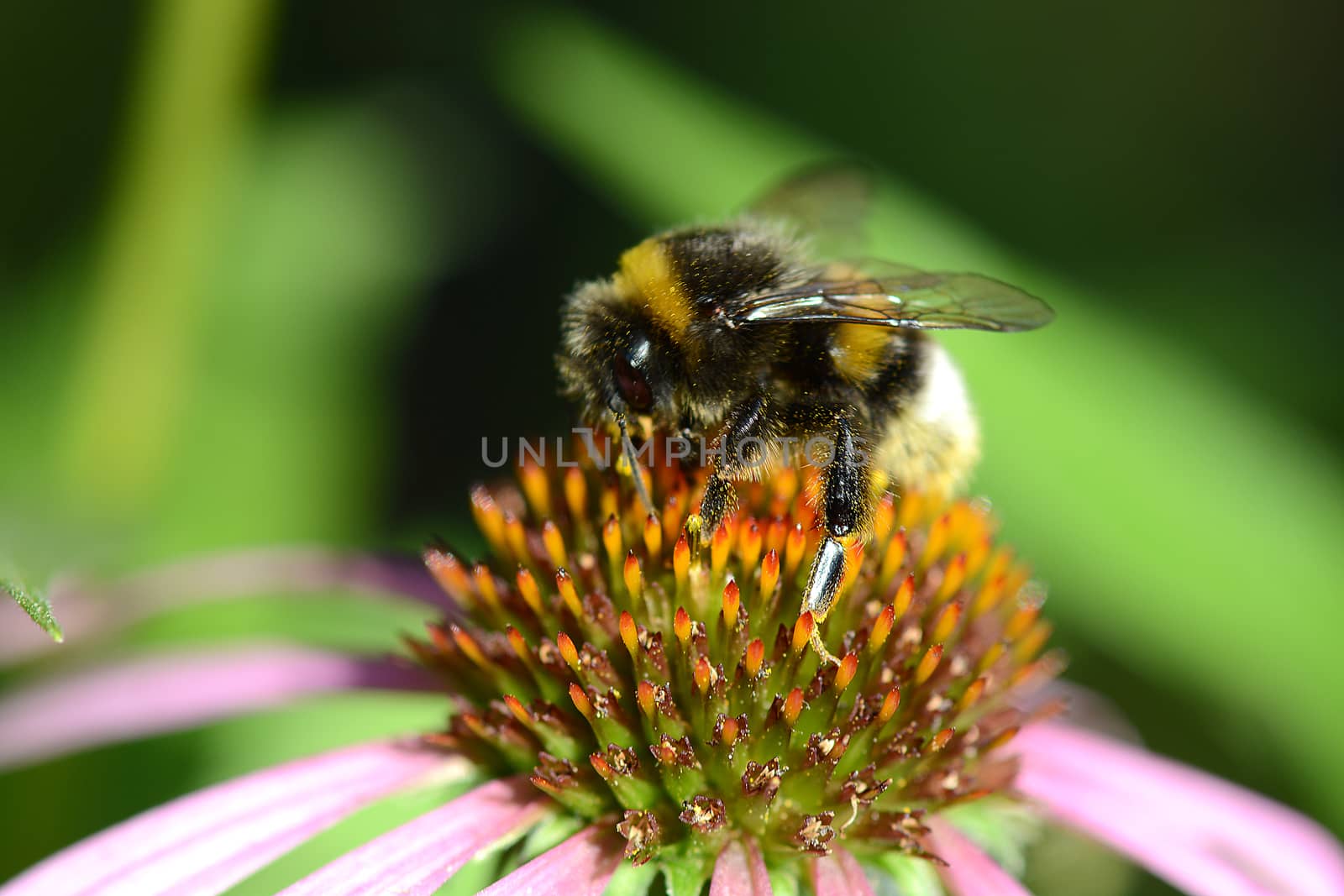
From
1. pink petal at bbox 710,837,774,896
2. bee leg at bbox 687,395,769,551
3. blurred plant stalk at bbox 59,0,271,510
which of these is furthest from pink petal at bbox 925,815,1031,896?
blurred plant stalk at bbox 59,0,271,510

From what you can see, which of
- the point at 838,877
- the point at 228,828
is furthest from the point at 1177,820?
the point at 228,828

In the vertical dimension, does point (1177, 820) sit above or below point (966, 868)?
below

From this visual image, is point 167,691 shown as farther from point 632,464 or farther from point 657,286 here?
point 657,286

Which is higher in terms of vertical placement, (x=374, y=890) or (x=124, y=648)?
(x=124, y=648)

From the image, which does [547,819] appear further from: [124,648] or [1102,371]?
[1102,371]

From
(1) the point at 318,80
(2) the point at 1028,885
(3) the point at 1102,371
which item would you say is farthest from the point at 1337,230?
(1) the point at 318,80

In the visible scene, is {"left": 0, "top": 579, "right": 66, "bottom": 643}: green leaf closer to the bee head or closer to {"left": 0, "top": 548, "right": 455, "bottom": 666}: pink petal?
the bee head

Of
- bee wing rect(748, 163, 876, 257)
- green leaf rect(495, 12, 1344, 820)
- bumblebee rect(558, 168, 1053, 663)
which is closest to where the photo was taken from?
bumblebee rect(558, 168, 1053, 663)
